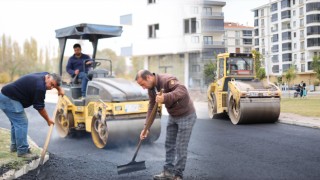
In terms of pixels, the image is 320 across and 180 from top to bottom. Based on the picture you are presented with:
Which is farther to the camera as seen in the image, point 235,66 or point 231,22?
point 235,66

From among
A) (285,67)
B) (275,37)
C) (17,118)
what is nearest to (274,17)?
(275,37)

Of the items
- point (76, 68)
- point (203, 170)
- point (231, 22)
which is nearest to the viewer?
point (203, 170)

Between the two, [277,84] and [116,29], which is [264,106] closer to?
[277,84]

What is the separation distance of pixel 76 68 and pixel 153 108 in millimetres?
3388

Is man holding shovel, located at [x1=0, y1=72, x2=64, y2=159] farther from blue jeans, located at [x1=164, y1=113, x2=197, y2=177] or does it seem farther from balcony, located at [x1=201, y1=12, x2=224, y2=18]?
balcony, located at [x1=201, y1=12, x2=224, y2=18]

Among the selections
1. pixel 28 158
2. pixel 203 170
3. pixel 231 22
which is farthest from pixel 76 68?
pixel 203 170

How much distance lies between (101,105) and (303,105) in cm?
712

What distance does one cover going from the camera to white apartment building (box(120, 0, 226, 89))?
227 inches

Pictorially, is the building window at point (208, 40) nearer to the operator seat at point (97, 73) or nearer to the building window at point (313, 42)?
the operator seat at point (97, 73)

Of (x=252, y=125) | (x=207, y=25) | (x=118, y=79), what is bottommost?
(x=252, y=125)

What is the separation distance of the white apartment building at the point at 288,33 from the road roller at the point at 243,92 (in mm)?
767

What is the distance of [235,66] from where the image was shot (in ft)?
32.3

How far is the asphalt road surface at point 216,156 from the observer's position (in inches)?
181

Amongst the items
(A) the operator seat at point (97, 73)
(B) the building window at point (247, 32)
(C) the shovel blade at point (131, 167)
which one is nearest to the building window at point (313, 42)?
(B) the building window at point (247, 32)
